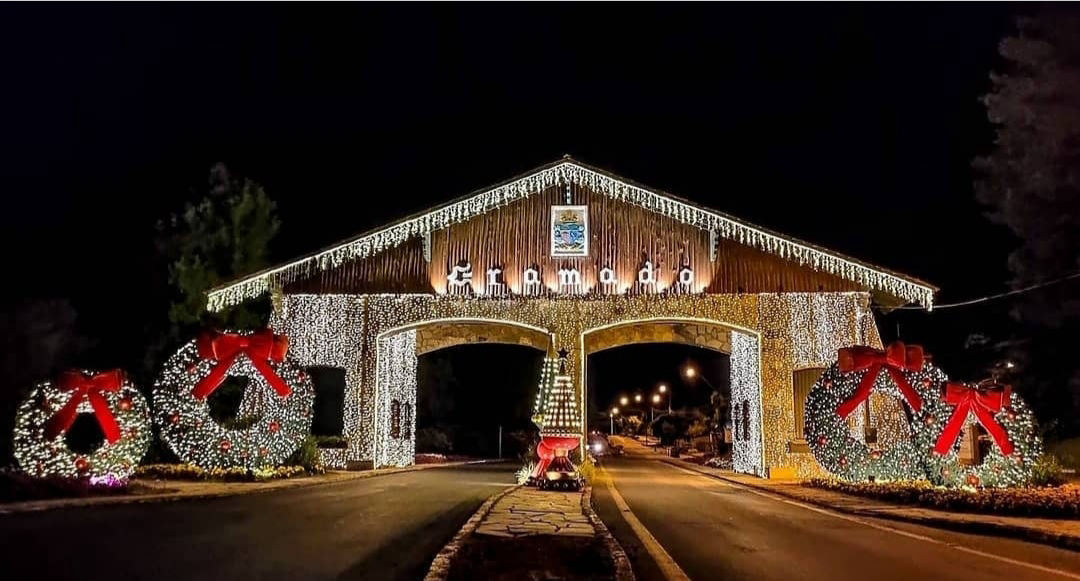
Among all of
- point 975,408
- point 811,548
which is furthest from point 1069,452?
point 811,548

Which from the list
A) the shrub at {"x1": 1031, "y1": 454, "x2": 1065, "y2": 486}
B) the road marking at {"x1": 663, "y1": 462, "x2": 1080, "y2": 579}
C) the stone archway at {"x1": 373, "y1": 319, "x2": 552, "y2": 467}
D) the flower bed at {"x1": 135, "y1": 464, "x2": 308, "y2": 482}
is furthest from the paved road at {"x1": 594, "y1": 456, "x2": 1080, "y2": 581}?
the stone archway at {"x1": 373, "y1": 319, "x2": 552, "y2": 467}

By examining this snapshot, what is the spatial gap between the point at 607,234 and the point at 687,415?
113 ft

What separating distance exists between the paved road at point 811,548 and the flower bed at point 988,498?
1.75 meters

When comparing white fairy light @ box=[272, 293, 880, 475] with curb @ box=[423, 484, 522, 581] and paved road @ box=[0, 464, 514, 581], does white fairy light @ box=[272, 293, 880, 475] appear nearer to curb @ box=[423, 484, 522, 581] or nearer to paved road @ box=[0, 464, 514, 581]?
paved road @ box=[0, 464, 514, 581]

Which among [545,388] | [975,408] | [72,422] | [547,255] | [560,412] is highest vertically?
[547,255]

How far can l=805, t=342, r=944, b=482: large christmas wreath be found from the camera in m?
16.2

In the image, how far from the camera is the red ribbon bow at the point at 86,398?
14.6m

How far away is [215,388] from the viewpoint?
58.8 ft

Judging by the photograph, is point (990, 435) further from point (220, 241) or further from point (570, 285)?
point (220, 241)

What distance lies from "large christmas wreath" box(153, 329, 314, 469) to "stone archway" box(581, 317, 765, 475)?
331 inches

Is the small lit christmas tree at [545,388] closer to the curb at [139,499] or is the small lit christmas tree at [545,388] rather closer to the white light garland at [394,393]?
the curb at [139,499]

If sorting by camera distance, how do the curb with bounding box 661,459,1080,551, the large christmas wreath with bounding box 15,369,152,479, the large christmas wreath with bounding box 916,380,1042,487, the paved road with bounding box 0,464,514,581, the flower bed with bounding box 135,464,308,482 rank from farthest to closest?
the flower bed with bounding box 135,464,308,482
the large christmas wreath with bounding box 916,380,1042,487
the large christmas wreath with bounding box 15,369,152,479
the curb with bounding box 661,459,1080,551
the paved road with bounding box 0,464,514,581

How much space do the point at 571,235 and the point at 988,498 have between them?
1281 centimetres

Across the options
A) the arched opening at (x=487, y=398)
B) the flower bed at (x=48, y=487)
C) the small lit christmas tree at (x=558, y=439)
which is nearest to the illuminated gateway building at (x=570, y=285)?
the small lit christmas tree at (x=558, y=439)
